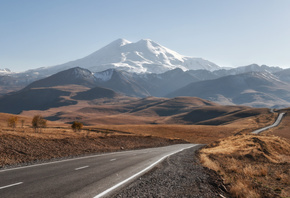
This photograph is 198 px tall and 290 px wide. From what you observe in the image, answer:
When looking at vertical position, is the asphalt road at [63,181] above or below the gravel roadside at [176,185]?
above

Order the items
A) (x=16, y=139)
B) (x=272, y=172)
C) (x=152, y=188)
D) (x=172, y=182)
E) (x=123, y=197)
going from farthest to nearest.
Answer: (x=16, y=139), (x=272, y=172), (x=172, y=182), (x=152, y=188), (x=123, y=197)

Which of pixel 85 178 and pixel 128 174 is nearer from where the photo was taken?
pixel 85 178

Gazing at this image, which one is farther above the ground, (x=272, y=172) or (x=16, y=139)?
(x=16, y=139)

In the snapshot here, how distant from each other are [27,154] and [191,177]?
1378 centimetres

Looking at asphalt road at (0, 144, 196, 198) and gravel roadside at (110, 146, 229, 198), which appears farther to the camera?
gravel roadside at (110, 146, 229, 198)

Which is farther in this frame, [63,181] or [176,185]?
[176,185]

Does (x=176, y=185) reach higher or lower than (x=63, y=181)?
lower

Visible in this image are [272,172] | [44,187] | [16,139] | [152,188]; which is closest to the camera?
A: [44,187]

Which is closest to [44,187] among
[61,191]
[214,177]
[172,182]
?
[61,191]

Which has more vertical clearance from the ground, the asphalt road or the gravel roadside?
the asphalt road

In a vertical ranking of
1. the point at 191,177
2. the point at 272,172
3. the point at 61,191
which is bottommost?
the point at 272,172

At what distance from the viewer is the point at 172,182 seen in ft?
40.5

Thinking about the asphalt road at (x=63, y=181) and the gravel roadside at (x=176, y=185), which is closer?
the asphalt road at (x=63, y=181)

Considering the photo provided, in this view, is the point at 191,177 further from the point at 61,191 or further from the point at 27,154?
the point at 27,154
